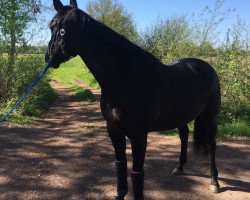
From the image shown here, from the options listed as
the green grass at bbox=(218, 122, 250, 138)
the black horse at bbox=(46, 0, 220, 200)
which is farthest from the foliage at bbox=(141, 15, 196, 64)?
the black horse at bbox=(46, 0, 220, 200)

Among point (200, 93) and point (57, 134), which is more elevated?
point (200, 93)

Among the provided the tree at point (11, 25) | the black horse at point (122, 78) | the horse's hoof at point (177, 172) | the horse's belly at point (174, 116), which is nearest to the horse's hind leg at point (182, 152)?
the horse's hoof at point (177, 172)

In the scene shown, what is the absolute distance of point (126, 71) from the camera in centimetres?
305

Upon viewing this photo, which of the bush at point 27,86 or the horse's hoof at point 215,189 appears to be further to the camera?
the bush at point 27,86

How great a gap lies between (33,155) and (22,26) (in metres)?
6.75

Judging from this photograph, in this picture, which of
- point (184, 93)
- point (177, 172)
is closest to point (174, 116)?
point (184, 93)

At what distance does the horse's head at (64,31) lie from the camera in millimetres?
2854

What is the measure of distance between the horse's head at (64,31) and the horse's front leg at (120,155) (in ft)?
2.85

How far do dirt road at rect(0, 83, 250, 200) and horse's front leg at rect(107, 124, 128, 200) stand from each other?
0.81 ft

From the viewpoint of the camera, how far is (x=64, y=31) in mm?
2855

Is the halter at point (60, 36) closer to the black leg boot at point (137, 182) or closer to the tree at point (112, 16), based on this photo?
the black leg boot at point (137, 182)

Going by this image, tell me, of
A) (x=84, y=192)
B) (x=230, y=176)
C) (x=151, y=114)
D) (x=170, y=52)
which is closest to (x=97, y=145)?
(x=84, y=192)

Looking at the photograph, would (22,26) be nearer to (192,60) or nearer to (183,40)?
(183,40)

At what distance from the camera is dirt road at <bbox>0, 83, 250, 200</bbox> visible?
4031mm
